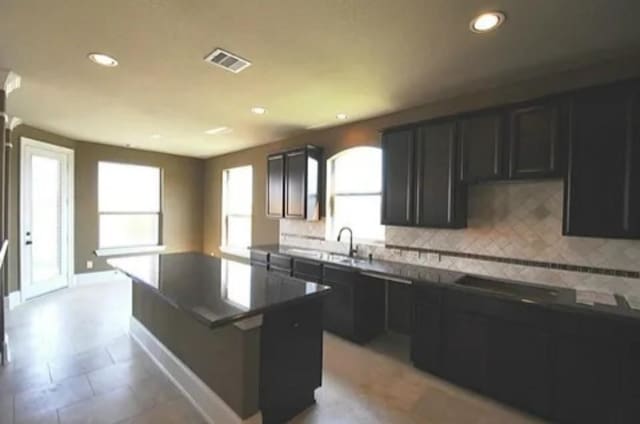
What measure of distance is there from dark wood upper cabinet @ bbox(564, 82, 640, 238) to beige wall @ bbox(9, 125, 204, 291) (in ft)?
21.3

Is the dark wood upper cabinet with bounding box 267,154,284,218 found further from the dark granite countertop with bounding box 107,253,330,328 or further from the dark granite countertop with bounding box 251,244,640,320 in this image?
the dark granite countertop with bounding box 107,253,330,328

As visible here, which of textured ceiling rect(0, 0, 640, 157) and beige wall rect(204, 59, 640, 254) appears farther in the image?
beige wall rect(204, 59, 640, 254)

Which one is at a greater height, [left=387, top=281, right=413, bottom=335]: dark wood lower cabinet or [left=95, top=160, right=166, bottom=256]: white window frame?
[left=95, top=160, right=166, bottom=256]: white window frame

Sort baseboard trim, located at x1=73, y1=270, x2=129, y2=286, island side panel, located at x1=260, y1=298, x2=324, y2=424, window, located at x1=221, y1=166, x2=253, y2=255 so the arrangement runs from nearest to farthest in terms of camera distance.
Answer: island side panel, located at x1=260, y1=298, x2=324, y2=424
baseboard trim, located at x1=73, y1=270, x2=129, y2=286
window, located at x1=221, y1=166, x2=253, y2=255

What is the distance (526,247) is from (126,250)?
6.64 metres

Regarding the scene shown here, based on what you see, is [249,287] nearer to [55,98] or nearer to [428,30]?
[428,30]

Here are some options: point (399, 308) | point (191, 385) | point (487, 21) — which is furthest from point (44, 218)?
point (487, 21)

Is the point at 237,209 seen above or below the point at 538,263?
A: above

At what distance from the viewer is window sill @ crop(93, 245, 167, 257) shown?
5965mm

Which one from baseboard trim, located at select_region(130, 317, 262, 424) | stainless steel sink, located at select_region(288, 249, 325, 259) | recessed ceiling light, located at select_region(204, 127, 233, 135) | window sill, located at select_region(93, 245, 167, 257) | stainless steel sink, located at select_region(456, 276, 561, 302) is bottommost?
baseboard trim, located at select_region(130, 317, 262, 424)

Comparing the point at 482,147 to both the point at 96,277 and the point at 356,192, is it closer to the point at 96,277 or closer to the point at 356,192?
the point at 356,192

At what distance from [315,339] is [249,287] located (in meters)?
0.63

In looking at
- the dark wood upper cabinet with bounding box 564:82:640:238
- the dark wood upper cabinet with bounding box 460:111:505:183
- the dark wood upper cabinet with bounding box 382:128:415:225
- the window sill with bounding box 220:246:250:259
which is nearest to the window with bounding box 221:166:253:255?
the window sill with bounding box 220:246:250:259

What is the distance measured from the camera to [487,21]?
1886mm
